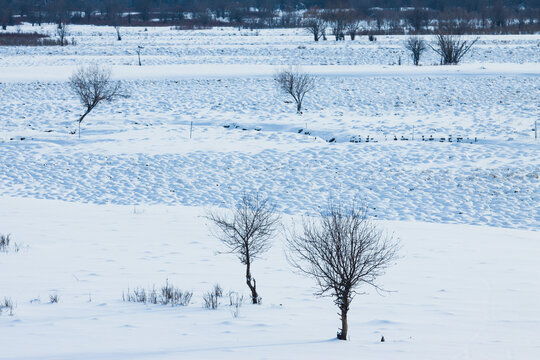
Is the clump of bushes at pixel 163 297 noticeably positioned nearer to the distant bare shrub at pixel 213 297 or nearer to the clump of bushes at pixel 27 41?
the distant bare shrub at pixel 213 297

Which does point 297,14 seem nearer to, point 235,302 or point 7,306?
point 235,302

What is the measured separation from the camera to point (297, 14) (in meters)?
92.4

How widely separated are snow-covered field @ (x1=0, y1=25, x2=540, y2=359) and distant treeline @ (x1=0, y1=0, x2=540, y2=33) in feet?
83.7

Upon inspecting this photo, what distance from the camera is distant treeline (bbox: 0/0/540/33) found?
65938 mm

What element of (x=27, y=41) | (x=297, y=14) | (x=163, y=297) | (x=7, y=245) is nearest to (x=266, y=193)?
(x=7, y=245)

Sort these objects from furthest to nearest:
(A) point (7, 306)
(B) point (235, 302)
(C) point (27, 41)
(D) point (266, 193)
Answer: (C) point (27, 41) → (D) point (266, 193) → (B) point (235, 302) → (A) point (7, 306)

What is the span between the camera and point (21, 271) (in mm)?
10492

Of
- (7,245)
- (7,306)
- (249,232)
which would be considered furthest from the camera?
(7,245)

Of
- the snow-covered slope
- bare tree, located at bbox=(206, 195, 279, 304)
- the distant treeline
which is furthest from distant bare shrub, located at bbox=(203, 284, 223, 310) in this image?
the distant treeline

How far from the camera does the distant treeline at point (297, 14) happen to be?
6594cm

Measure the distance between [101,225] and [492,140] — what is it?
43.1 ft

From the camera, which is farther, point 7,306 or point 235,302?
point 235,302

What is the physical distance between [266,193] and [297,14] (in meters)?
77.7

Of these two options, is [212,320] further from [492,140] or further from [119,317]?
[492,140]
